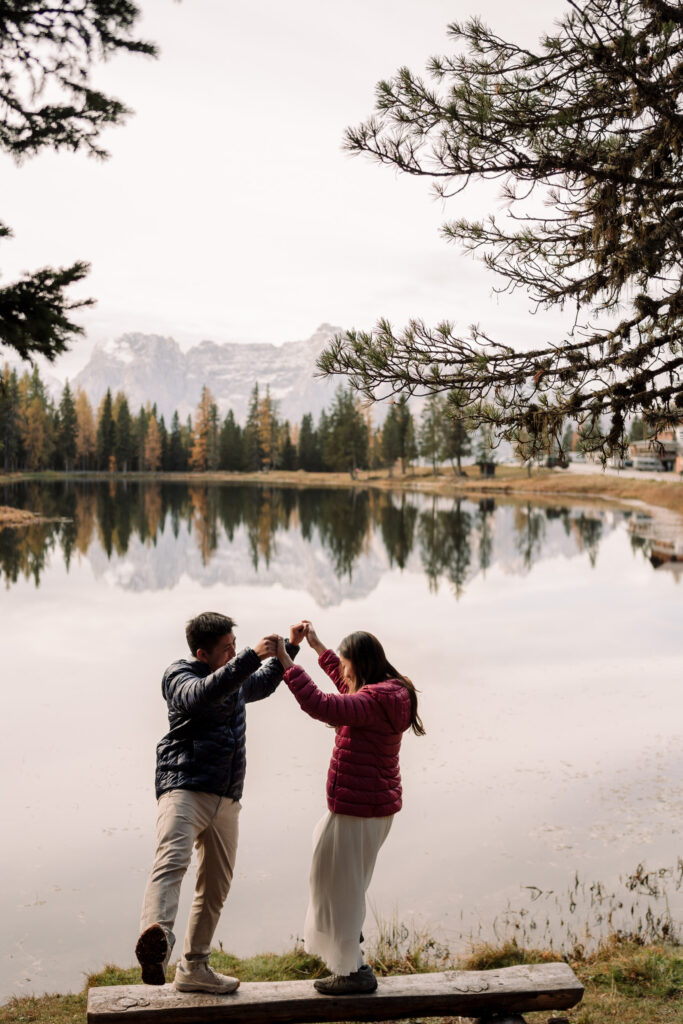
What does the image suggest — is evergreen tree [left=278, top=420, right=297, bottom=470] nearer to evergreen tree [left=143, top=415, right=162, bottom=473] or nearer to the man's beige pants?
evergreen tree [left=143, top=415, right=162, bottom=473]

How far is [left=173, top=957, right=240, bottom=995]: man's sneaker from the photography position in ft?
13.8

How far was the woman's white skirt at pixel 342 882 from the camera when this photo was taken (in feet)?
13.9

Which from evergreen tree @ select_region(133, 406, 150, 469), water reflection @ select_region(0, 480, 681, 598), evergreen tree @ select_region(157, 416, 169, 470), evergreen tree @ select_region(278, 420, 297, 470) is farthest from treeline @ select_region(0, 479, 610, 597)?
evergreen tree @ select_region(157, 416, 169, 470)

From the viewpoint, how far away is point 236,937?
704 cm

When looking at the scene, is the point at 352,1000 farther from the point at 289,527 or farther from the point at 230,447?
the point at 230,447

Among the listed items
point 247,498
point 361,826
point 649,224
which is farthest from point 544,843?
point 247,498

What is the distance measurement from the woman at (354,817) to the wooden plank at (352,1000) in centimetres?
10

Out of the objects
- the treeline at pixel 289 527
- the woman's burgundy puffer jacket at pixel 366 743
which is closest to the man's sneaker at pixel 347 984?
the woman's burgundy puffer jacket at pixel 366 743

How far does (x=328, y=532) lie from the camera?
44.3m

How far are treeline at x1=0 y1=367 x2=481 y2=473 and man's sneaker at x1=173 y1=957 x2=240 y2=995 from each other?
87.7 m

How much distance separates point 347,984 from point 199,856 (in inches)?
38.0

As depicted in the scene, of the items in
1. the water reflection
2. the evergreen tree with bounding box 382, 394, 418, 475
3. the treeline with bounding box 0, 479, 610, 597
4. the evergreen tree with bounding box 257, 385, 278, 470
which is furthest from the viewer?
the evergreen tree with bounding box 257, 385, 278, 470

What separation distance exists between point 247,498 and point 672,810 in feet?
214

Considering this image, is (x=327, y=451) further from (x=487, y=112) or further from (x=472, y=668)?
(x=487, y=112)
